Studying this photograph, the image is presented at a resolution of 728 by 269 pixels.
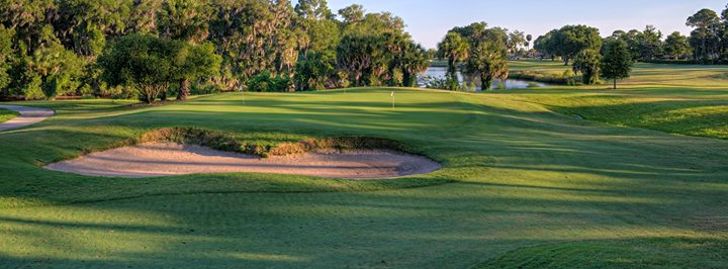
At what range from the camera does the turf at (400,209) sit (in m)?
8.96

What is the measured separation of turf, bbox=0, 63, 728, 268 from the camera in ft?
29.4

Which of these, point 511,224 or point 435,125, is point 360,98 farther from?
point 511,224

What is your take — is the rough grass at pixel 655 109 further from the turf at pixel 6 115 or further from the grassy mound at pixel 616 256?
the turf at pixel 6 115

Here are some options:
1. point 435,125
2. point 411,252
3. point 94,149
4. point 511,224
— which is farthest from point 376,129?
point 411,252

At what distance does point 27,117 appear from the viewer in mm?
42594

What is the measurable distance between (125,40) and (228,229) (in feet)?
123

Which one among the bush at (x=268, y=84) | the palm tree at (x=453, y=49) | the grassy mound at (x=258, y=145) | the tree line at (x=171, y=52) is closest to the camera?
the grassy mound at (x=258, y=145)

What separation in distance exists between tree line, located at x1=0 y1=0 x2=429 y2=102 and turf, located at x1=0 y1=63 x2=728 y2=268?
71.5 feet

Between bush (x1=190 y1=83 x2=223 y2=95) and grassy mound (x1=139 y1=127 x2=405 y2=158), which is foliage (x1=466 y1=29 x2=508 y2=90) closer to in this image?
bush (x1=190 y1=83 x2=223 y2=95)

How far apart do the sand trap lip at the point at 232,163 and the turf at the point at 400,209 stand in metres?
0.96

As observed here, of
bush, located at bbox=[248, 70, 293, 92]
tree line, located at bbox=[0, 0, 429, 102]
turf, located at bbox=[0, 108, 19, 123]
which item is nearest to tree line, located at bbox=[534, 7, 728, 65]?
tree line, located at bbox=[0, 0, 429, 102]

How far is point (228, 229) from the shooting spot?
436 inches

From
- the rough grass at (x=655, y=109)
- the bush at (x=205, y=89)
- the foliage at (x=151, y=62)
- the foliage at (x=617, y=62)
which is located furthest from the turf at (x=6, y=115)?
the foliage at (x=617, y=62)

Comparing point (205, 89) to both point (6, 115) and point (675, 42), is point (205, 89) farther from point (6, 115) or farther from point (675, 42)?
point (675, 42)
